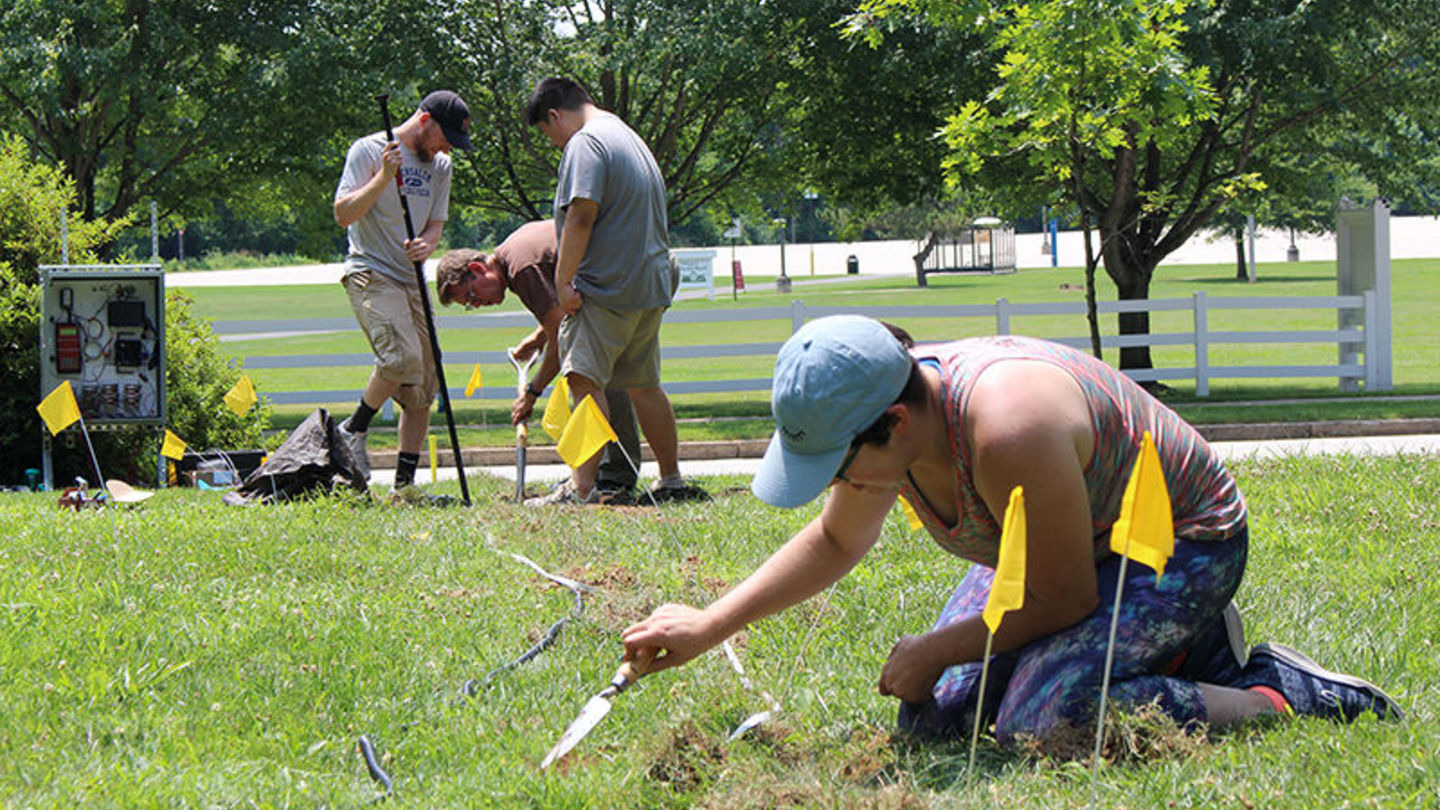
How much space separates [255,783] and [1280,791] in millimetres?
2018

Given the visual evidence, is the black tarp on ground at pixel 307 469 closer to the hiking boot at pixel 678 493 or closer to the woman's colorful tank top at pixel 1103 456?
the hiking boot at pixel 678 493

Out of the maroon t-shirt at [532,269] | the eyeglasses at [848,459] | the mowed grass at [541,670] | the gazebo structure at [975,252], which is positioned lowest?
the mowed grass at [541,670]

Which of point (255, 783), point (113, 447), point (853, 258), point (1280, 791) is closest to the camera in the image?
point (1280, 791)

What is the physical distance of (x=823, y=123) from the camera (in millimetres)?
16188

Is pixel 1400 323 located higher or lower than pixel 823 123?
lower

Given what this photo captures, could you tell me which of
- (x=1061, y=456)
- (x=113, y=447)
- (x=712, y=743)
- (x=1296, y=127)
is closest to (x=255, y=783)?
(x=712, y=743)

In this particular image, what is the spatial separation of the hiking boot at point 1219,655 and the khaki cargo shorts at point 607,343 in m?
4.29

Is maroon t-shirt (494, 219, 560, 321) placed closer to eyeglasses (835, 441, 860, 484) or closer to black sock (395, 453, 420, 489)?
black sock (395, 453, 420, 489)

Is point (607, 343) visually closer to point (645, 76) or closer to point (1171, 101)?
point (1171, 101)

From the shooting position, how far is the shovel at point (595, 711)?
3.15 meters

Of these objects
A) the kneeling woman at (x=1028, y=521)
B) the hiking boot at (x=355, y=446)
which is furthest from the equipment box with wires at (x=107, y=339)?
the kneeling woman at (x=1028, y=521)

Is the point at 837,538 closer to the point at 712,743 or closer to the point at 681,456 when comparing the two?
the point at 712,743

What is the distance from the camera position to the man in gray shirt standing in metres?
7.29

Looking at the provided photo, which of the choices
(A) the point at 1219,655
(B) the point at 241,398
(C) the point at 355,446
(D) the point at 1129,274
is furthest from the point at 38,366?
(D) the point at 1129,274
